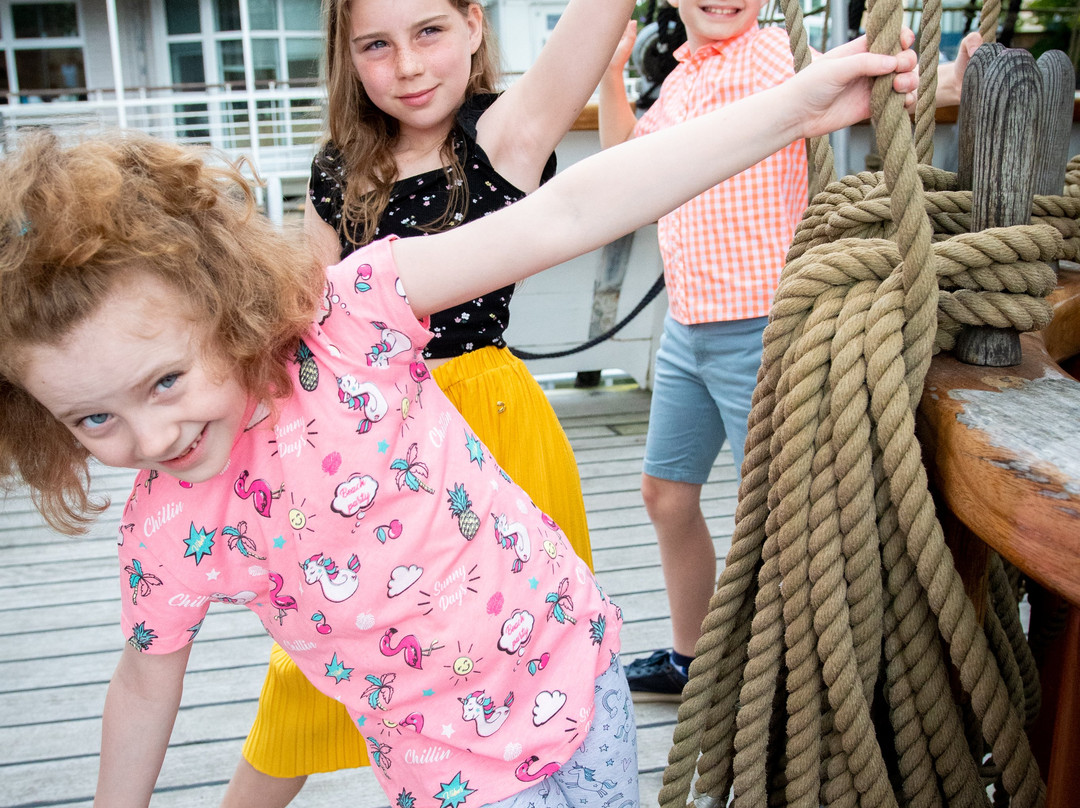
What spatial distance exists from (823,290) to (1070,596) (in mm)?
350

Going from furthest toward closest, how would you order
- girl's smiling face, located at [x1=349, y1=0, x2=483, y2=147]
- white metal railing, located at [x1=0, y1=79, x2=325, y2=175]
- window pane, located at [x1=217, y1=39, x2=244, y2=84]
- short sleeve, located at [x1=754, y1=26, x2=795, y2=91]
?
window pane, located at [x1=217, y1=39, x2=244, y2=84]
white metal railing, located at [x1=0, y1=79, x2=325, y2=175]
short sleeve, located at [x1=754, y1=26, x2=795, y2=91]
girl's smiling face, located at [x1=349, y1=0, x2=483, y2=147]

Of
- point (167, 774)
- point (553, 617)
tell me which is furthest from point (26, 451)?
point (167, 774)

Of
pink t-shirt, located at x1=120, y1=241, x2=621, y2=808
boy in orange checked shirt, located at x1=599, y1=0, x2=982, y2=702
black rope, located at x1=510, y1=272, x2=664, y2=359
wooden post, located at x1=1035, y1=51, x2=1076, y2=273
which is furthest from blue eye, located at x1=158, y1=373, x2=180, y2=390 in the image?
black rope, located at x1=510, y1=272, x2=664, y2=359

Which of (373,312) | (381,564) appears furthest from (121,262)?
(381,564)

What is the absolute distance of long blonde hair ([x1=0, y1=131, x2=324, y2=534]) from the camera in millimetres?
740

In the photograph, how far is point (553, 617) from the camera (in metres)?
0.96

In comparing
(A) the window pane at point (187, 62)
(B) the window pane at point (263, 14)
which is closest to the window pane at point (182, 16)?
(A) the window pane at point (187, 62)

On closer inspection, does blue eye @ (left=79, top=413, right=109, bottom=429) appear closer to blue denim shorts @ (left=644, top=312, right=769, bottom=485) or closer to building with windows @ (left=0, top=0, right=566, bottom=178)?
blue denim shorts @ (left=644, top=312, right=769, bottom=485)

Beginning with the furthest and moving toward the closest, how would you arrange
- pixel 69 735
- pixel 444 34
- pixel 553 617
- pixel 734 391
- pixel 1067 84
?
pixel 69 735
pixel 734 391
pixel 444 34
pixel 553 617
pixel 1067 84

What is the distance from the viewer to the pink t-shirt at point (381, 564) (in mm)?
880

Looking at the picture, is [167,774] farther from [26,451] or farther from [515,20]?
[515,20]

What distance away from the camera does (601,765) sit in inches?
39.0

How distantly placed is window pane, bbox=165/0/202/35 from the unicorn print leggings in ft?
37.7

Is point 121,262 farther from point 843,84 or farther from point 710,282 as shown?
point 710,282
